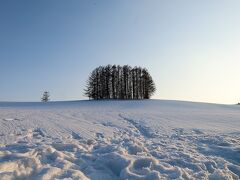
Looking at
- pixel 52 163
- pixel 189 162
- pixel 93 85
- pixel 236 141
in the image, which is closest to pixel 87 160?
pixel 52 163

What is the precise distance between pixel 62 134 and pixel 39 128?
4.49 ft

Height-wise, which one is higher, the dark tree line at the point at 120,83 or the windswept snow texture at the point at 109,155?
the dark tree line at the point at 120,83

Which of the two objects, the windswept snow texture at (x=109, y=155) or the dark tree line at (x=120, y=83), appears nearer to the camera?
the windswept snow texture at (x=109, y=155)

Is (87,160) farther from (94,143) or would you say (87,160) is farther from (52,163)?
(94,143)

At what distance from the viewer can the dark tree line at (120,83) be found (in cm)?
6644

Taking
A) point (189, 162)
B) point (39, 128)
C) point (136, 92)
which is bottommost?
point (189, 162)

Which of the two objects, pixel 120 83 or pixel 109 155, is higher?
pixel 120 83

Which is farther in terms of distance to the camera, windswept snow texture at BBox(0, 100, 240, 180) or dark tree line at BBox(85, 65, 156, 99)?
dark tree line at BBox(85, 65, 156, 99)

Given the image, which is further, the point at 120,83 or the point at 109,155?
the point at 120,83

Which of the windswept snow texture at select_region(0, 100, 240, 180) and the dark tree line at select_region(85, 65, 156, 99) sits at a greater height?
the dark tree line at select_region(85, 65, 156, 99)

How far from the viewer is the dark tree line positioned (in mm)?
66438

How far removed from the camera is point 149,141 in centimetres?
1044

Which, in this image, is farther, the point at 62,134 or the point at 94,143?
the point at 62,134

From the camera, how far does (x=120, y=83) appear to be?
68375 mm
